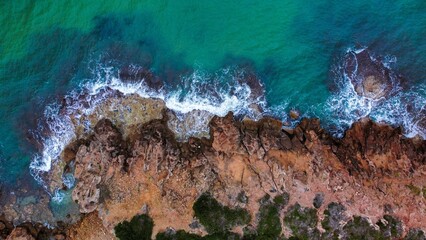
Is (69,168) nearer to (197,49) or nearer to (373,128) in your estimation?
(197,49)

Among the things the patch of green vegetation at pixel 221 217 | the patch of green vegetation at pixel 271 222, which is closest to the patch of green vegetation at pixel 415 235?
the patch of green vegetation at pixel 271 222

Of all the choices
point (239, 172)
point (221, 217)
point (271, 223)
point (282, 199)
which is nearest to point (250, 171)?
point (239, 172)

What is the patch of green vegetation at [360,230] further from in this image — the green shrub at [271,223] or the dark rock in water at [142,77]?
the dark rock in water at [142,77]

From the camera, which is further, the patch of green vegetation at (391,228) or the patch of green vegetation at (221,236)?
the patch of green vegetation at (221,236)

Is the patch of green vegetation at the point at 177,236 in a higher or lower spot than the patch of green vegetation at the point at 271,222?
lower

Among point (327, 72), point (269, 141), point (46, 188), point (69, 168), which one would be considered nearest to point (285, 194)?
point (269, 141)
